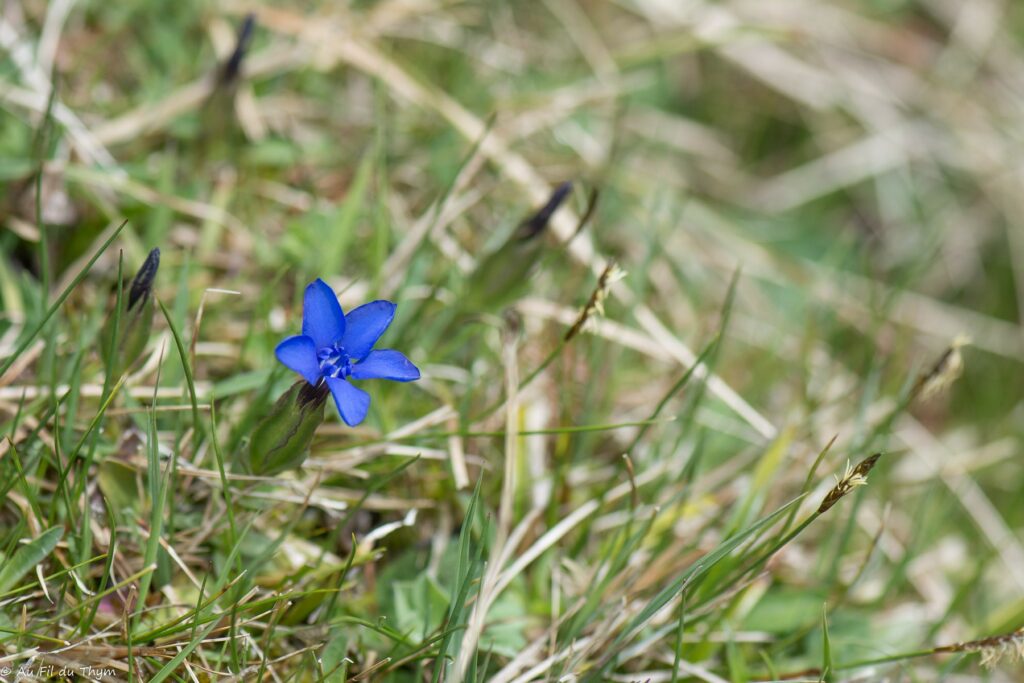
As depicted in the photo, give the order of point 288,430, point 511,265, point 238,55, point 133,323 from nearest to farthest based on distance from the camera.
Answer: point 288,430, point 133,323, point 511,265, point 238,55

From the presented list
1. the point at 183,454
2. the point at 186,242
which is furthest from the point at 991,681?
the point at 186,242

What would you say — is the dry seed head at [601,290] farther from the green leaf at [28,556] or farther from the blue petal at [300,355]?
the green leaf at [28,556]

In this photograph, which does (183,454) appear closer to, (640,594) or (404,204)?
(640,594)

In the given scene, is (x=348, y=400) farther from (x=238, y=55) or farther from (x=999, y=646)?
(x=238, y=55)

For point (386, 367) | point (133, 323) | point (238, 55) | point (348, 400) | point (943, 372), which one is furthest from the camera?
point (238, 55)

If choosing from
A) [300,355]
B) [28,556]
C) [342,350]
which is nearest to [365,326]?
[342,350]

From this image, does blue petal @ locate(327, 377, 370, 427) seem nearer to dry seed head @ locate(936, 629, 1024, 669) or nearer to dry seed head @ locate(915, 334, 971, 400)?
dry seed head @ locate(936, 629, 1024, 669)
